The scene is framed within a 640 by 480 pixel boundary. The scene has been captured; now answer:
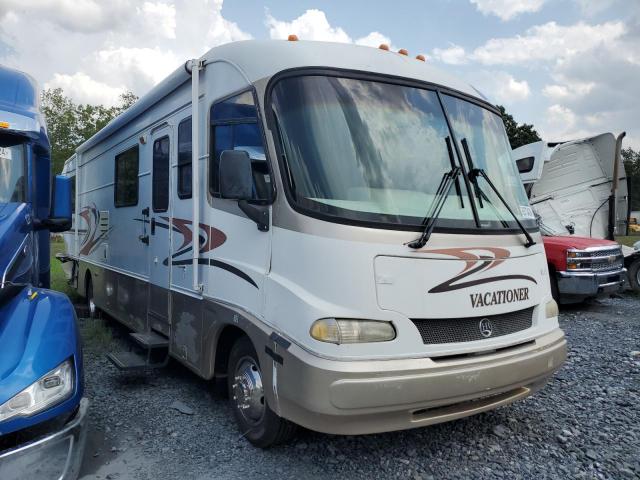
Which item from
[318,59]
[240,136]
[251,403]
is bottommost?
[251,403]

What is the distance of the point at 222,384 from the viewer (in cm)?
480

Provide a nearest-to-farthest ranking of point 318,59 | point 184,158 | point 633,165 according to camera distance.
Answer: point 318,59 → point 184,158 → point 633,165

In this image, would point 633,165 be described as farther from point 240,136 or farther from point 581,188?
point 240,136

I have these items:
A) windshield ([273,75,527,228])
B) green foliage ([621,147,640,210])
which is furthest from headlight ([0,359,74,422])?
green foliage ([621,147,640,210])

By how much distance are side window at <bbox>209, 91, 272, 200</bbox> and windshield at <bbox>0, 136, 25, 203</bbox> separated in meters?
1.63

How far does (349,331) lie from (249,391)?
1.16m

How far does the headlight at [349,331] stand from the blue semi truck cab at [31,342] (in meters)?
1.45

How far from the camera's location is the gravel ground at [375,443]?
3.51 meters

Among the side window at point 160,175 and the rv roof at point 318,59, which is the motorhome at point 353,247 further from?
the side window at point 160,175

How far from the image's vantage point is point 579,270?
903 centimetres

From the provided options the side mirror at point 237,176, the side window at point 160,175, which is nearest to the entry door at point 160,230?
the side window at point 160,175

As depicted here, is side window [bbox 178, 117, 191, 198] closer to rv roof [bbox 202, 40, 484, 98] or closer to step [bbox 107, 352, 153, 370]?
rv roof [bbox 202, 40, 484, 98]

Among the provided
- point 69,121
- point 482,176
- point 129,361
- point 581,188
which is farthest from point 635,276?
point 69,121

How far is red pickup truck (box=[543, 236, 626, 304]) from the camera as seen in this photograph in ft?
29.3
